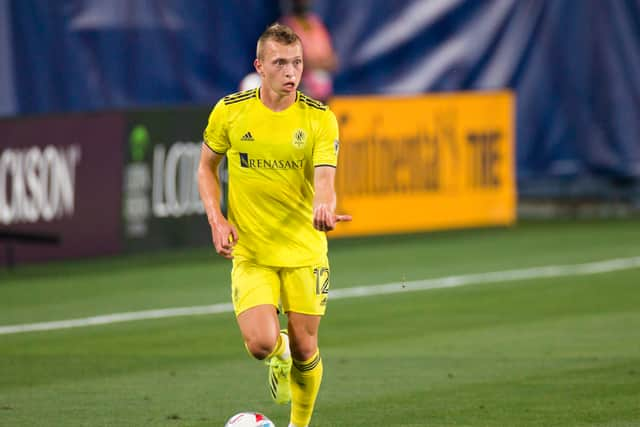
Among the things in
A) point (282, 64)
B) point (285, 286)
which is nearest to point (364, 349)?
point (285, 286)

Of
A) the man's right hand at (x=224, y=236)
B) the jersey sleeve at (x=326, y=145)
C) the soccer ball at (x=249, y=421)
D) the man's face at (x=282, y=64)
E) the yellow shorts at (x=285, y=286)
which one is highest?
the man's face at (x=282, y=64)

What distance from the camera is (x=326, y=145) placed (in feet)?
26.7

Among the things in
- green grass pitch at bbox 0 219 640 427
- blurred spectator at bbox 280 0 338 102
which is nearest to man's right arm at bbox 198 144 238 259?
green grass pitch at bbox 0 219 640 427

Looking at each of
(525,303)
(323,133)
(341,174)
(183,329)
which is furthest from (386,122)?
(323,133)

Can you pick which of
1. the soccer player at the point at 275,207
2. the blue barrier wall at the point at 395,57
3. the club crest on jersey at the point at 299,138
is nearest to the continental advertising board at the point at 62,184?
the blue barrier wall at the point at 395,57

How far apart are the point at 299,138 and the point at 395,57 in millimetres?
15102

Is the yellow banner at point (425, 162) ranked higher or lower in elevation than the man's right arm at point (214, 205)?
lower

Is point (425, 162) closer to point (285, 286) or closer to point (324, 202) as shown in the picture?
point (285, 286)

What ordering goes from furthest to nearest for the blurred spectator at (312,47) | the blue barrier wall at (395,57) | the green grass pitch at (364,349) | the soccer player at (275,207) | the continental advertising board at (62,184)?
the blurred spectator at (312,47) < the blue barrier wall at (395,57) < the continental advertising board at (62,184) < the green grass pitch at (364,349) < the soccer player at (275,207)

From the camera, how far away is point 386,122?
65.2 feet

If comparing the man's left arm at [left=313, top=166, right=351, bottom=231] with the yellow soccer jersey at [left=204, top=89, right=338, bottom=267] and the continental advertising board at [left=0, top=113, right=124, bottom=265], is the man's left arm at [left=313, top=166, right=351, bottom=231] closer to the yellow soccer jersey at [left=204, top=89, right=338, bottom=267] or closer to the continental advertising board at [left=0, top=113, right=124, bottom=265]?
the yellow soccer jersey at [left=204, top=89, right=338, bottom=267]

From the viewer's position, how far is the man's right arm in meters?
8.05

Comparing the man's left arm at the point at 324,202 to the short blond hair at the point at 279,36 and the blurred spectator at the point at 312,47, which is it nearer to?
the short blond hair at the point at 279,36

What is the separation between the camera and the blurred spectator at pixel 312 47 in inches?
843
